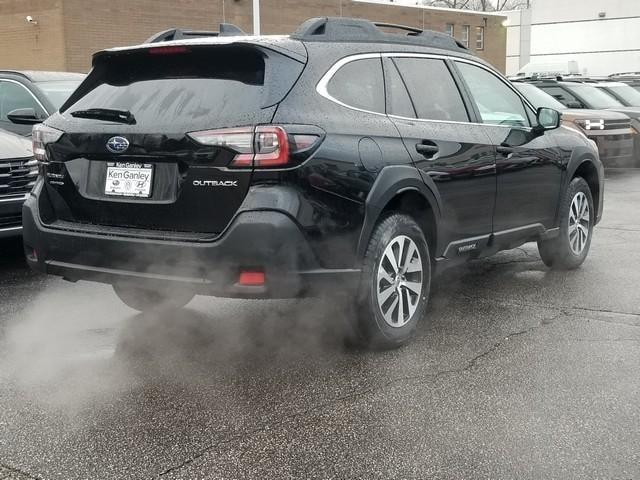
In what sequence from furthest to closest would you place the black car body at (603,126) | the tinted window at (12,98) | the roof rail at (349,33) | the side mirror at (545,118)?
1. the black car body at (603,126)
2. the tinted window at (12,98)
3. the side mirror at (545,118)
4. the roof rail at (349,33)

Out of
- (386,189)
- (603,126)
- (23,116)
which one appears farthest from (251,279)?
(603,126)

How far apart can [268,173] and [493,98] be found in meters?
2.58

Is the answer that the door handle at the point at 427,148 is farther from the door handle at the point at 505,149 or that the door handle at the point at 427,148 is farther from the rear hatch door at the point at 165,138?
the rear hatch door at the point at 165,138

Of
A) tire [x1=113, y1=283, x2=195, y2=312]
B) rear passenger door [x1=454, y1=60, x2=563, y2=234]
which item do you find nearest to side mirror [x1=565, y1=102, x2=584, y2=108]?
rear passenger door [x1=454, y1=60, x2=563, y2=234]

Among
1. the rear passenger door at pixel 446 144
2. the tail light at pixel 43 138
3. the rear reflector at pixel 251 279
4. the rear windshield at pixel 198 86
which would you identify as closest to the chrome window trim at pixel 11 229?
the tail light at pixel 43 138

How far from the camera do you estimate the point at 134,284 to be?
434 centimetres

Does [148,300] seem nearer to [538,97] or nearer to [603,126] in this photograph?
[538,97]

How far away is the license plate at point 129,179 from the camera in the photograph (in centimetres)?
432

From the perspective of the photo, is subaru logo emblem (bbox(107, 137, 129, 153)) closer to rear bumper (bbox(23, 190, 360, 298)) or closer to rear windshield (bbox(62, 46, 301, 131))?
rear windshield (bbox(62, 46, 301, 131))

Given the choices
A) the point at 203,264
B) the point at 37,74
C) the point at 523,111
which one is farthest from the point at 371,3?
the point at 203,264

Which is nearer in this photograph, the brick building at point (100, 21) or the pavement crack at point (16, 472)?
the pavement crack at point (16, 472)

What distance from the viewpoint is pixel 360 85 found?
474cm

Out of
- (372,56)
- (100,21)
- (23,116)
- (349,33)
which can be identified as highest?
(100,21)

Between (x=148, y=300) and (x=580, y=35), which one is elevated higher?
(x=580, y=35)
